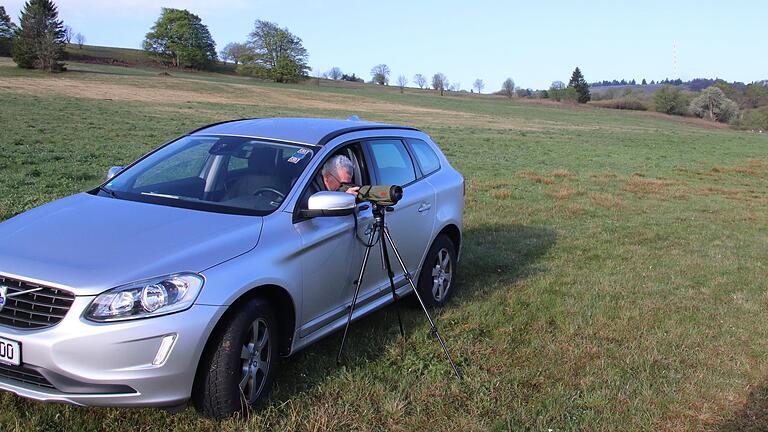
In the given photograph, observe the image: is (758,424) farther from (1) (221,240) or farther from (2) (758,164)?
(2) (758,164)

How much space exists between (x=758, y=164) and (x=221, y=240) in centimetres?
2728

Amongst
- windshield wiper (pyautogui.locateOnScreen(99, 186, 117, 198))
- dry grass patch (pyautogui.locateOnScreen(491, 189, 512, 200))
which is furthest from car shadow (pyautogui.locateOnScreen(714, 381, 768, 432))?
dry grass patch (pyautogui.locateOnScreen(491, 189, 512, 200))

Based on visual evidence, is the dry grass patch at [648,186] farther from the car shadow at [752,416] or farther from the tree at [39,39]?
the tree at [39,39]

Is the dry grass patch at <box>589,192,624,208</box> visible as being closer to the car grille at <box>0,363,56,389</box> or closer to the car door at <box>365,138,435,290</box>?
the car door at <box>365,138,435,290</box>

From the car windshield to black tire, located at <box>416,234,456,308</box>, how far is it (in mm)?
1704

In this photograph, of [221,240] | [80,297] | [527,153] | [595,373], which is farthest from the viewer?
[527,153]

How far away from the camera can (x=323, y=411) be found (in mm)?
3666

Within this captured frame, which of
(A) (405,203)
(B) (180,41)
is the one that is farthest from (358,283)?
(B) (180,41)

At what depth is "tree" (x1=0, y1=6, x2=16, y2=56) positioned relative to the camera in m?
83.2

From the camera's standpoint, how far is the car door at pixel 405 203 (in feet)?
16.7

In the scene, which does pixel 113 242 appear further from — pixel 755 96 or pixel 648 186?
pixel 755 96

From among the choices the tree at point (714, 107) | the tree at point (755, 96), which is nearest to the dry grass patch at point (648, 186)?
the tree at point (714, 107)

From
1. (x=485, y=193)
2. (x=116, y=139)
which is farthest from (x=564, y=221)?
(x=116, y=139)

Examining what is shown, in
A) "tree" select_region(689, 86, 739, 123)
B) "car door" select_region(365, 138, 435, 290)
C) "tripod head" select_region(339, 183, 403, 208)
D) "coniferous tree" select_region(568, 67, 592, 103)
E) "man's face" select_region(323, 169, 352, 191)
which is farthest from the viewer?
"coniferous tree" select_region(568, 67, 592, 103)
